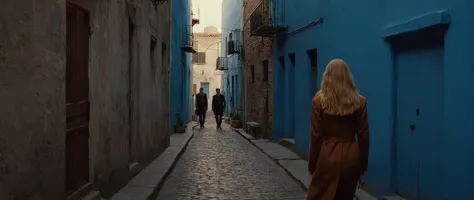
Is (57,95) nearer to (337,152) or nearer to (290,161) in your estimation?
(337,152)

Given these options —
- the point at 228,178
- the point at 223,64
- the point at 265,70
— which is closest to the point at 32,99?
the point at 228,178

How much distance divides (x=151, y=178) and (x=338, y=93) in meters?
5.01

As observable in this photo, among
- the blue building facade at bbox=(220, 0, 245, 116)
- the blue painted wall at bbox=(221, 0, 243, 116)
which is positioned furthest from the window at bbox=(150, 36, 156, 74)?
the blue painted wall at bbox=(221, 0, 243, 116)

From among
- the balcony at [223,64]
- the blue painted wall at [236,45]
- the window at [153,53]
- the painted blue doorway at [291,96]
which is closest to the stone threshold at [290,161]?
the painted blue doorway at [291,96]

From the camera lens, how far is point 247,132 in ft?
65.4

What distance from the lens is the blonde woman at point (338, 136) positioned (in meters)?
4.37

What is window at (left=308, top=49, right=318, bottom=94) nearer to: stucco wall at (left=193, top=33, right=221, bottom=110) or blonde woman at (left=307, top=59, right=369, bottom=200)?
blonde woman at (left=307, top=59, right=369, bottom=200)

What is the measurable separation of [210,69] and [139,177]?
1643 inches

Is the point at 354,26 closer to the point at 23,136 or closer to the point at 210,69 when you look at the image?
the point at 23,136

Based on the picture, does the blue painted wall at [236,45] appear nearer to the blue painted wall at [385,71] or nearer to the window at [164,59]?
the window at [164,59]

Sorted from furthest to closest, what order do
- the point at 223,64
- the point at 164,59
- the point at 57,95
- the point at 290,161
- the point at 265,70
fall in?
the point at 223,64 < the point at 265,70 < the point at 164,59 < the point at 290,161 < the point at 57,95

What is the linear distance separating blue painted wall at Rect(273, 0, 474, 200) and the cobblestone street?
1267 millimetres

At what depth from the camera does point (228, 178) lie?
9.66 metres

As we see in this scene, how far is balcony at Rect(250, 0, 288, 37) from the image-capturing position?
1488cm
